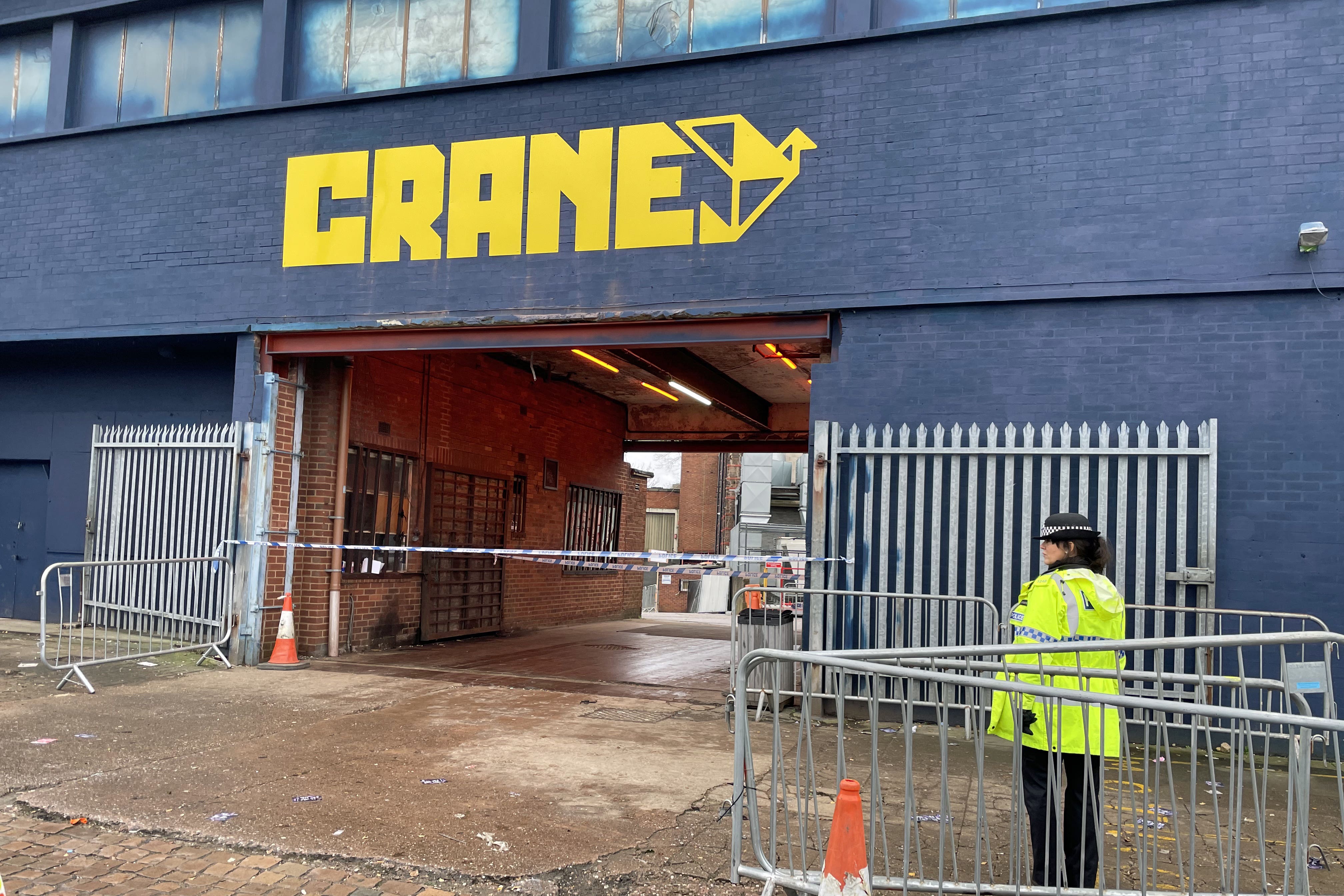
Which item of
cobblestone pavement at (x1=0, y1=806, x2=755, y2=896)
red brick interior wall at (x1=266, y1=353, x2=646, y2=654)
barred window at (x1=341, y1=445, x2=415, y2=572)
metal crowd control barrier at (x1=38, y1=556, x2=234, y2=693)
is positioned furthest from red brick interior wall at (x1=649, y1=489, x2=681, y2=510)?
cobblestone pavement at (x1=0, y1=806, x2=755, y2=896)

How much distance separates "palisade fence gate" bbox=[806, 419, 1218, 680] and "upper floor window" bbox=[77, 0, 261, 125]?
768 centimetres

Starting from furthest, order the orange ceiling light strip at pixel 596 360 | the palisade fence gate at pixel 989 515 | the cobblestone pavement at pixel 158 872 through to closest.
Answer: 1. the orange ceiling light strip at pixel 596 360
2. the palisade fence gate at pixel 989 515
3. the cobblestone pavement at pixel 158 872

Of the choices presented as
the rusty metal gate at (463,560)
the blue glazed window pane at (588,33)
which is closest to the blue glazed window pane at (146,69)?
the blue glazed window pane at (588,33)

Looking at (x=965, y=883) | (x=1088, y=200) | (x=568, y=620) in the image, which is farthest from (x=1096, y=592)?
(x=568, y=620)

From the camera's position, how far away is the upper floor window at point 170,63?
1099 centimetres

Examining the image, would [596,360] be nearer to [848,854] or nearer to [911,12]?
[911,12]

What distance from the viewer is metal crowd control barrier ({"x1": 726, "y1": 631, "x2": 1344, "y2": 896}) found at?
12.2 feet

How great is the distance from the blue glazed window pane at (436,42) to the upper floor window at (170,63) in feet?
6.06

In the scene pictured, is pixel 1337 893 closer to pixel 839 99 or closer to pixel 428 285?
pixel 839 99

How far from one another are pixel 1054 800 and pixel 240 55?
11.0 m

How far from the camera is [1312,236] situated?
7238 millimetres

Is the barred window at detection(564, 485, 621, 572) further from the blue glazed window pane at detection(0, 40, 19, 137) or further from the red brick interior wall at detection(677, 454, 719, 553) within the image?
the red brick interior wall at detection(677, 454, 719, 553)

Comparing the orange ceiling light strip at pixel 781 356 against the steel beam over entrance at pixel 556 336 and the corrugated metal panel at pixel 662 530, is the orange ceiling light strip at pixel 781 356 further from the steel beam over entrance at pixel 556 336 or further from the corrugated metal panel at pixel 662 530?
the corrugated metal panel at pixel 662 530

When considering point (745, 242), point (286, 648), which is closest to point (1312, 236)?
point (745, 242)
